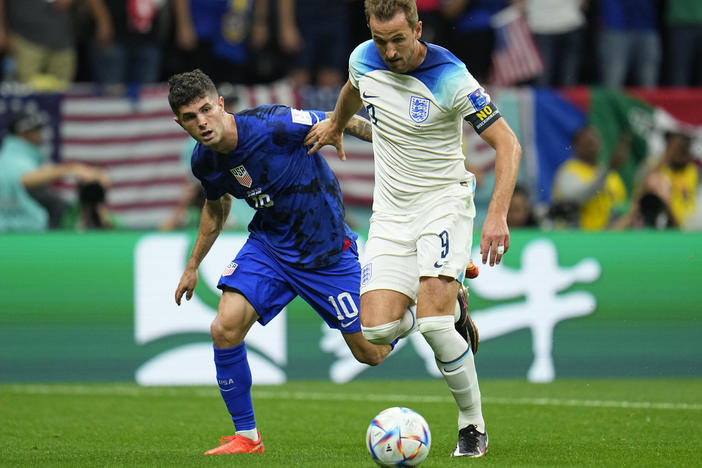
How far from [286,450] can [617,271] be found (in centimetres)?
519

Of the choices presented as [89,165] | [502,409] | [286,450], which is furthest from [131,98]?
[286,450]

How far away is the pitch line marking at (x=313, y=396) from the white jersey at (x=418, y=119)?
11.3ft

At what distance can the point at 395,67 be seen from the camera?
252 inches

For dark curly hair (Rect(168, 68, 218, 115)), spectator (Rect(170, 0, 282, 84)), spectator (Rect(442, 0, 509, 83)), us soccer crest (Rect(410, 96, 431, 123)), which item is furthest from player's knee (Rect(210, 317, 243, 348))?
spectator (Rect(442, 0, 509, 83))

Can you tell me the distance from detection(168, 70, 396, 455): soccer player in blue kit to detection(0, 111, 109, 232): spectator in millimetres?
5853

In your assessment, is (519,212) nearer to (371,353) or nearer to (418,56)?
(371,353)

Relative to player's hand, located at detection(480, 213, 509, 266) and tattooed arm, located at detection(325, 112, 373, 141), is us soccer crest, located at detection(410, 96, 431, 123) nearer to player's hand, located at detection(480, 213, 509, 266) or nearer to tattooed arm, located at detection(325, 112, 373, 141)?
tattooed arm, located at detection(325, 112, 373, 141)

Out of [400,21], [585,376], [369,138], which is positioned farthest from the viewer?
[585,376]

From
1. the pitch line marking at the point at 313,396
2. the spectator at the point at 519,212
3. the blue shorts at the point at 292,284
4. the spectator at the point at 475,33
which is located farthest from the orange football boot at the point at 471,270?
the spectator at the point at 475,33

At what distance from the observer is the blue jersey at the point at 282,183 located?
23.2 feet

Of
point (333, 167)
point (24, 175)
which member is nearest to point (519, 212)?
point (333, 167)

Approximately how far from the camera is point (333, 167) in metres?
13.3

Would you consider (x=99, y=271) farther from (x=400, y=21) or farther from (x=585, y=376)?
(x=400, y=21)

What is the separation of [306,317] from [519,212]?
298cm
